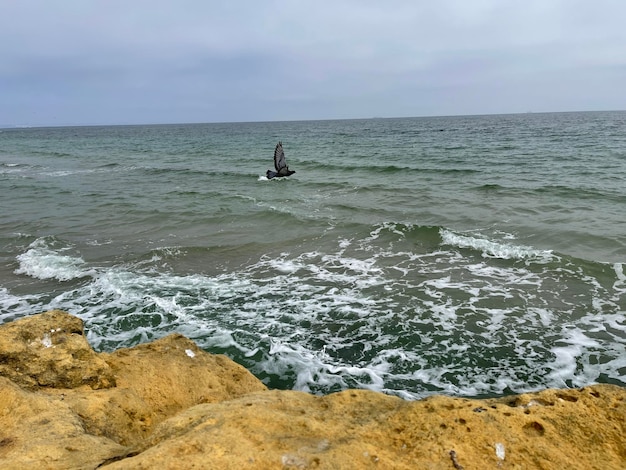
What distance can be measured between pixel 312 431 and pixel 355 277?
7.23 metres

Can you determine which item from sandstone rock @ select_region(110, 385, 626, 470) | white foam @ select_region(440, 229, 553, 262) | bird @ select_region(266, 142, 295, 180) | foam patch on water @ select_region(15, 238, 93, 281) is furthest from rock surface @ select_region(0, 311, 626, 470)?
bird @ select_region(266, 142, 295, 180)

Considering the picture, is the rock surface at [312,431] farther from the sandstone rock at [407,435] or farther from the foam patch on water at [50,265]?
the foam patch on water at [50,265]

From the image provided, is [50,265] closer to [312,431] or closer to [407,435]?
[312,431]

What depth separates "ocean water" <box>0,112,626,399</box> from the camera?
6.43 metres

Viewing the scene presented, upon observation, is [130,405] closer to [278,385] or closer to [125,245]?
[278,385]

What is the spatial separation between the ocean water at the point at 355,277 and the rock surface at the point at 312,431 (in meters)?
2.82

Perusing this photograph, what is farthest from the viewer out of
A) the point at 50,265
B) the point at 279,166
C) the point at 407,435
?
the point at 279,166

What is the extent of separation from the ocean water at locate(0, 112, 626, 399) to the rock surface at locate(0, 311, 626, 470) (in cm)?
282

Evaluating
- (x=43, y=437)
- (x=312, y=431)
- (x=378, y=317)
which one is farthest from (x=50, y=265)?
(x=312, y=431)

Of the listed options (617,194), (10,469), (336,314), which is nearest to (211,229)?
(336,314)

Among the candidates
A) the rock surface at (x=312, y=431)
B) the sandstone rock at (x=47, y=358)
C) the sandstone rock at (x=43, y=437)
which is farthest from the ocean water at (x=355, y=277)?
the sandstone rock at (x=43, y=437)

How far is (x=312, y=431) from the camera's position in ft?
8.43

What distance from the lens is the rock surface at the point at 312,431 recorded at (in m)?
2.29

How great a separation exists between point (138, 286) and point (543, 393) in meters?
8.23
